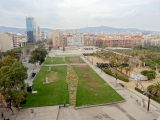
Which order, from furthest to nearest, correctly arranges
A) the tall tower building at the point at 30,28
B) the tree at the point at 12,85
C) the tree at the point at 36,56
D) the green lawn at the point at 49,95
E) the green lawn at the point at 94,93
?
the tall tower building at the point at 30,28 < the tree at the point at 36,56 < the green lawn at the point at 94,93 < the green lawn at the point at 49,95 < the tree at the point at 12,85

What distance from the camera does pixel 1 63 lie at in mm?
25609

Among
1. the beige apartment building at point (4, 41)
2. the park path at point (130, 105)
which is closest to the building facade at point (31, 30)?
the beige apartment building at point (4, 41)

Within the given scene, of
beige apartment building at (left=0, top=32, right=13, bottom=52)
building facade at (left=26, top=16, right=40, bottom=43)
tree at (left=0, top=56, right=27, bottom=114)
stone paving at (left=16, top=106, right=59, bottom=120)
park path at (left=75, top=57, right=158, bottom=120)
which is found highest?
building facade at (left=26, top=16, right=40, bottom=43)

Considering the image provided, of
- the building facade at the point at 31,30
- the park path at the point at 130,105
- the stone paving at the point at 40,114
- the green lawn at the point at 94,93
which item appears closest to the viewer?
the stone paving at the point at 40,114

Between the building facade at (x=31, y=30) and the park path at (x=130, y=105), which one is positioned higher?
the building facade at (x=31, y=30)

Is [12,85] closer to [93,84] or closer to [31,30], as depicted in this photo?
[93,84]

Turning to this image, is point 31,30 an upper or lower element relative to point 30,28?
lower

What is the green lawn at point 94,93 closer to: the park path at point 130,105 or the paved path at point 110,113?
the park path at point 130,105

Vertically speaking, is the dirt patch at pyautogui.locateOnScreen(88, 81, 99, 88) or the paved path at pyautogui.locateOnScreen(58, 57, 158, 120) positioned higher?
the dirt patch at pyautogui.locateOnScreen(88, 81, 99, 88)

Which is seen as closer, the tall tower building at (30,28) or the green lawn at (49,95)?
the green lawn at (49,95)

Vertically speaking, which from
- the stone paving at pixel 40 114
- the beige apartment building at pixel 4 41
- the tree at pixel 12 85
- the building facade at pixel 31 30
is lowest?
the stone paving at pixel 40 114

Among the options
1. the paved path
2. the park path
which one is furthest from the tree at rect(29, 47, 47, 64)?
the paved path

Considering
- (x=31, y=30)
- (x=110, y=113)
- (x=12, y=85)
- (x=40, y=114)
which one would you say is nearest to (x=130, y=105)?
(x=110, y=113)

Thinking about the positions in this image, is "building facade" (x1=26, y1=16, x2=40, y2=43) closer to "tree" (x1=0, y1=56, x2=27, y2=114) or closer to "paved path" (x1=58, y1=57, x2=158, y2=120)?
"tree" (x1=0, y1=56, x2=27, y2=114)
